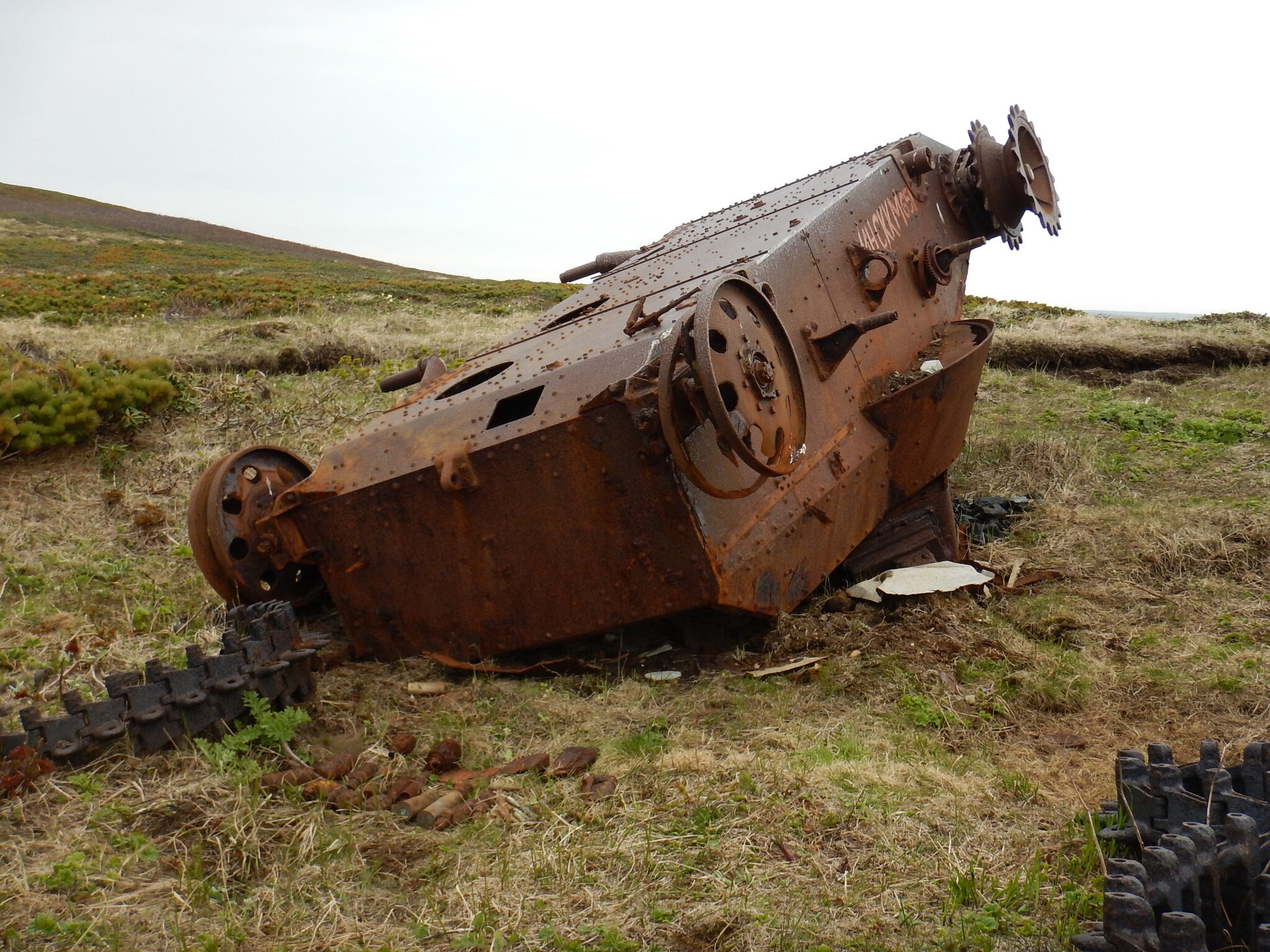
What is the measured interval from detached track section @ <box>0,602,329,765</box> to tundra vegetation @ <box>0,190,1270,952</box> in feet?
0.32

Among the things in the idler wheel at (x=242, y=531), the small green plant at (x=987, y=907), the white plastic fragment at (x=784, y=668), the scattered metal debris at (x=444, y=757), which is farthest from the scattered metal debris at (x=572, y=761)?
the idler wheel at (x=242, y=531)

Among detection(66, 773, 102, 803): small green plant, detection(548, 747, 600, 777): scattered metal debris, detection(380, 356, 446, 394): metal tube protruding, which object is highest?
detection(380, 356, 446, 394): metal tube protruding

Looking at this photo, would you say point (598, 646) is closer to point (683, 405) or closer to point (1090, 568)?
point (683, 405)

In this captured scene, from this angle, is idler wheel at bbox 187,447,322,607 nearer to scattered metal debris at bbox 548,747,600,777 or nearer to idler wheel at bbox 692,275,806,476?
scattered metal debris at bbox 548,747,600,777

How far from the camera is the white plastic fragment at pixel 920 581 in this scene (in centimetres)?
567

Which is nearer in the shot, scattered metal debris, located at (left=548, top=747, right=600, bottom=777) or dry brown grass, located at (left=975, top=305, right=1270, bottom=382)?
scattered metal debris, located at (left=548, top=747, right=600, bottom=777)

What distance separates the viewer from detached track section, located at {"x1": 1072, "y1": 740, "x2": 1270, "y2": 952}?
2.23 metres

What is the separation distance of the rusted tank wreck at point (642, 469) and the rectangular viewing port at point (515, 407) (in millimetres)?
13

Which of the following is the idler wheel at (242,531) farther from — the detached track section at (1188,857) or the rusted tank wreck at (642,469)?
the detached track section at (1188,857)

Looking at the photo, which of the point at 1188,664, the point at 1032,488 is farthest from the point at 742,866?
the point at 1032,488

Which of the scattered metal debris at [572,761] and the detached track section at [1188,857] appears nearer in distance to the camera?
the detached track section at [1188,857]

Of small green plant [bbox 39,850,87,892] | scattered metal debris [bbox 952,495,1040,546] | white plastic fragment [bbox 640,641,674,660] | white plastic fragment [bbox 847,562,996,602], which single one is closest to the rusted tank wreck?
white plastic fragment [bbox 847,562,996,602]

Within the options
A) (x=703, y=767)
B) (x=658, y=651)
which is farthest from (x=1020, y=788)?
(x=658, y=651)

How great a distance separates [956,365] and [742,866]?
3.34 metres
